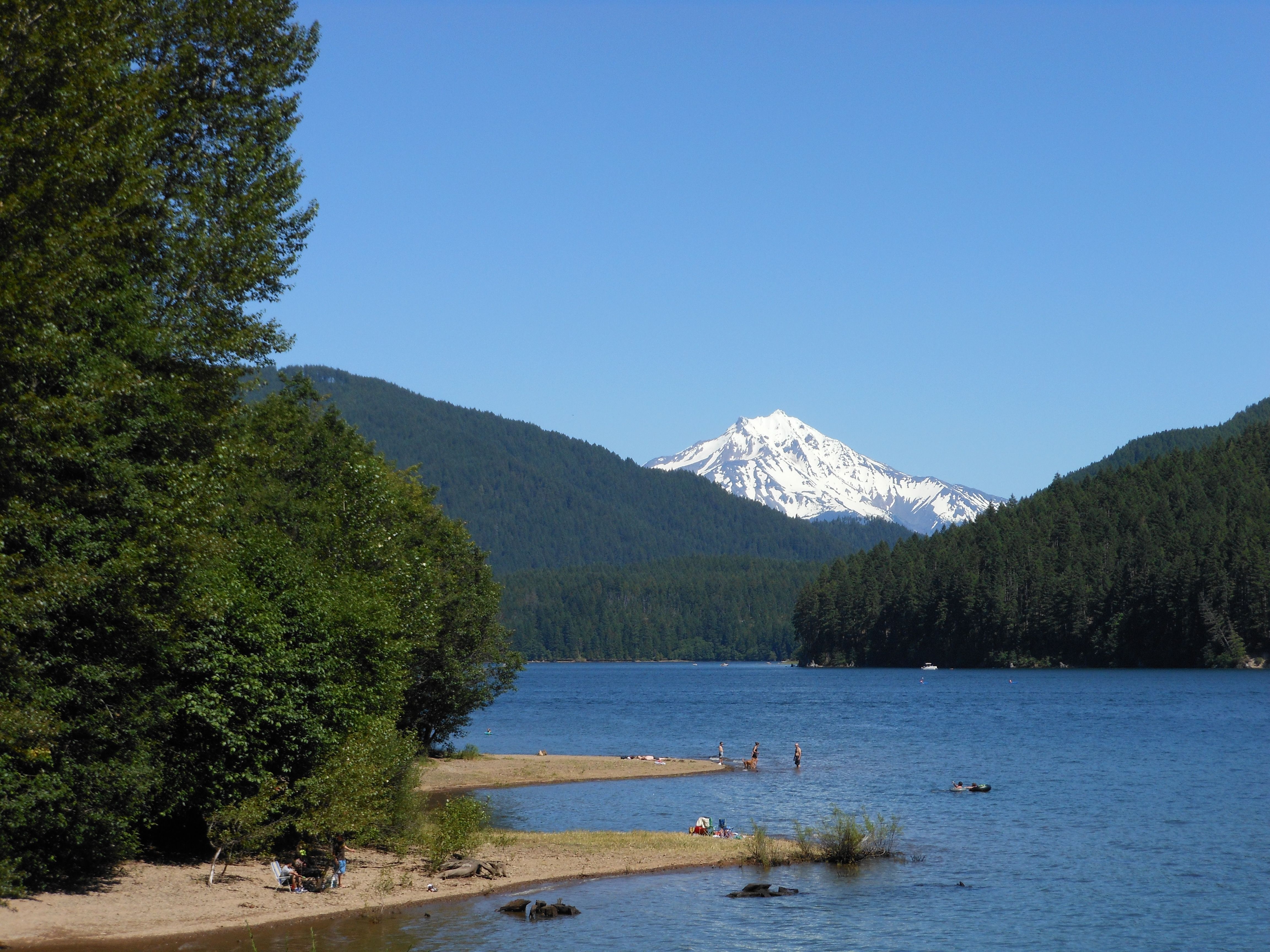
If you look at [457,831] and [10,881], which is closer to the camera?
[10,881]

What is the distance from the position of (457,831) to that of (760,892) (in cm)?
1041

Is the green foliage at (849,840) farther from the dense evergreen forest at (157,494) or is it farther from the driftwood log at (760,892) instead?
the dense evergreen forest at (157,494)

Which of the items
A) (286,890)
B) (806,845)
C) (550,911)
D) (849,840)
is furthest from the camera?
(806,845)

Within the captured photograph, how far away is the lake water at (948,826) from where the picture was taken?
32781mm

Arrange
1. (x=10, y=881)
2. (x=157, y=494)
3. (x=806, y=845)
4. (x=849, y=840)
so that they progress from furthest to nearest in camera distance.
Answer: (x=806, y=845)
(x=849, y=840)
(x=157, y=494)
(x=10, y=881)

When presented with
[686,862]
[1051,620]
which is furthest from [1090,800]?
[1051,620]

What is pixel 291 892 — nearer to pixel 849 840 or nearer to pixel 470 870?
pixel 470 870

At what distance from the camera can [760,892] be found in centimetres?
3731

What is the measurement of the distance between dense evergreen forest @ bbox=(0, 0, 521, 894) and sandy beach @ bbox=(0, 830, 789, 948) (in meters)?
1.12

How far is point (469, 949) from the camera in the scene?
1176 inches

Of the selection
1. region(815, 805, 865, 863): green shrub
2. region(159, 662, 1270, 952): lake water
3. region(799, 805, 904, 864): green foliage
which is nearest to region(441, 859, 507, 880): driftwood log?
region(159, 662, 1270, 952): lake water

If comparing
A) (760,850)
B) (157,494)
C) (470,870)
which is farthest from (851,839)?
(157,494)

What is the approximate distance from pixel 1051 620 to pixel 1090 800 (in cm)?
14278

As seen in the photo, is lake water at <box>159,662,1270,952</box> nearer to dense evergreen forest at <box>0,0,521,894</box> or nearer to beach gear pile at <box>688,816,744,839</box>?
beach gear pile at <box>688,816,744,839</box>
